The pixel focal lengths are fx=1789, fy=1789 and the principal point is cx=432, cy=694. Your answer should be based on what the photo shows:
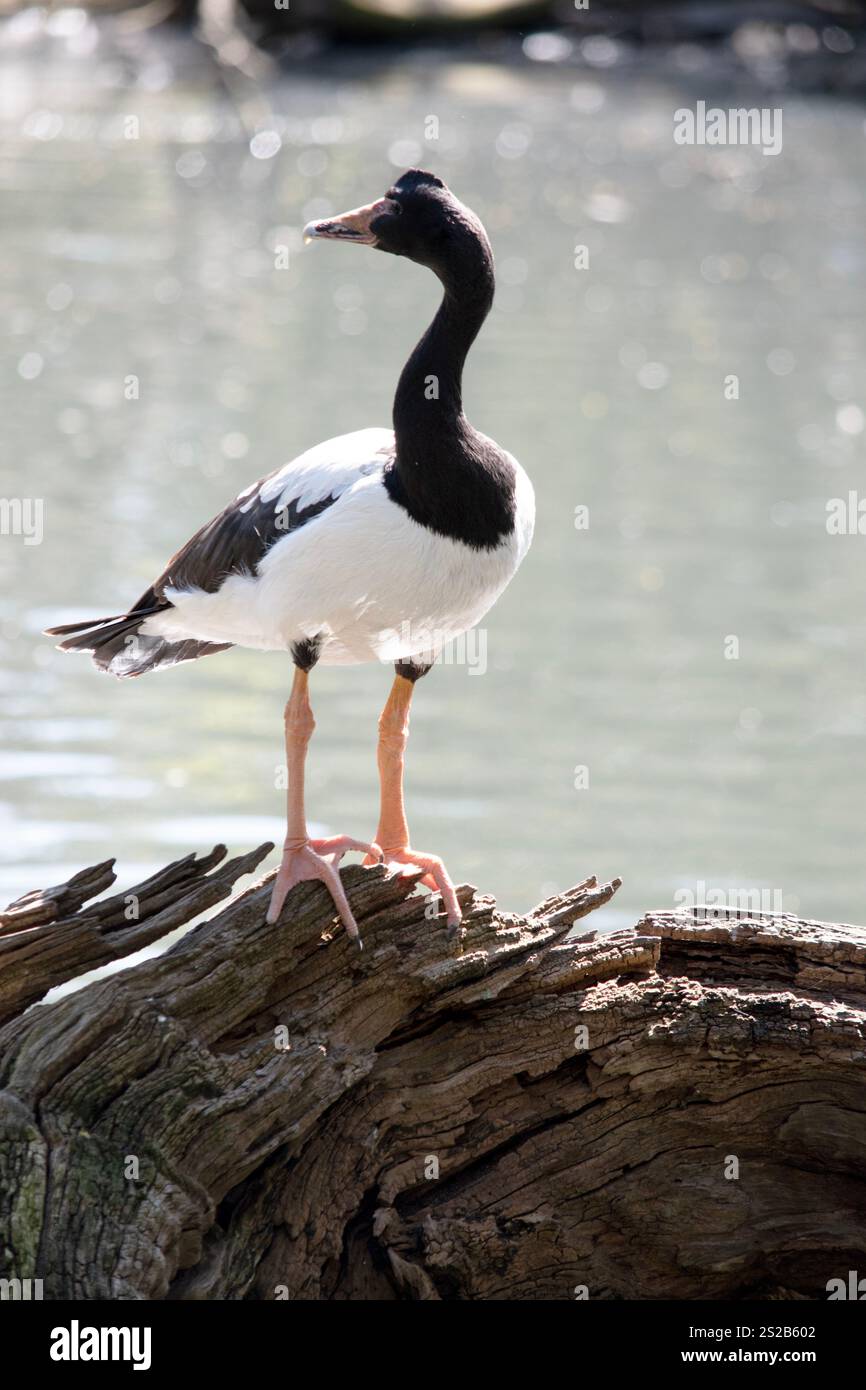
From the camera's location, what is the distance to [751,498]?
18.5 meters

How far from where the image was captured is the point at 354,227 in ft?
21.2

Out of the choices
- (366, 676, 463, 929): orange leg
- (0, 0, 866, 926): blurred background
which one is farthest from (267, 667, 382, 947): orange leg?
(0, 0, 866, 926): blurred background

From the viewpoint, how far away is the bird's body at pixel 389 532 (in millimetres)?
6215

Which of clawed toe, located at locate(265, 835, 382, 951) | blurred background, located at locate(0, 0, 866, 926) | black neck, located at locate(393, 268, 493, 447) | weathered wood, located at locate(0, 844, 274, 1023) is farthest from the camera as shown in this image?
blurred background, located at locate(0, 0, 866, 926)

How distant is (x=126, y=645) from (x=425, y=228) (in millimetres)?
2155

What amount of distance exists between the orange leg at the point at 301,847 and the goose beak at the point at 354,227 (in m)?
1.59

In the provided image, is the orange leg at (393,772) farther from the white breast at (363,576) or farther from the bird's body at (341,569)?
the white breast at (363,576)

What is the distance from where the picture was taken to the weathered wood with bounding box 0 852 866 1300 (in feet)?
19.2

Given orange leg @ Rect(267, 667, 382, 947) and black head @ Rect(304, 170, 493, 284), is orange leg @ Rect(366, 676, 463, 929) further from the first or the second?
black head @ Rect(304, 170, 493, 284)

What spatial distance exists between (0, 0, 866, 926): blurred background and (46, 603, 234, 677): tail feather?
3.28 metres

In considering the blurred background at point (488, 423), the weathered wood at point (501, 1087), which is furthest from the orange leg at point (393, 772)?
the blurred background at point (488, 423)

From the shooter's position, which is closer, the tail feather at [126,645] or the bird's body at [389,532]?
the bird's body at [389,532]

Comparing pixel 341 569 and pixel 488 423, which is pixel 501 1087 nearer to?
pixel 341 569

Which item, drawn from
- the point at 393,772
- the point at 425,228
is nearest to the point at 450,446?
the point at 425,228
